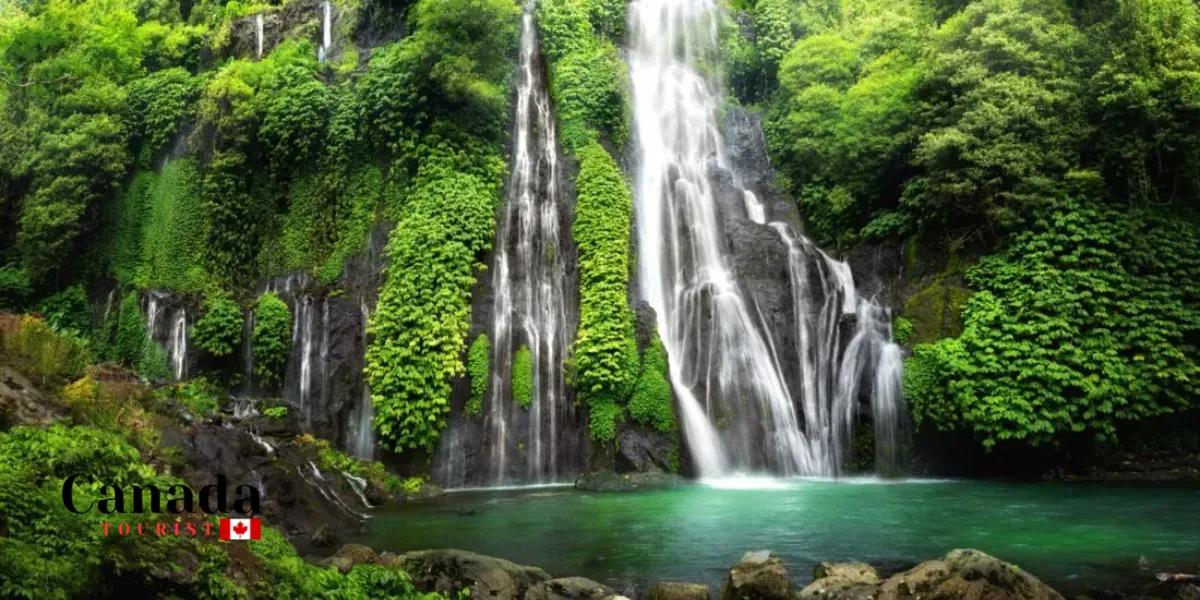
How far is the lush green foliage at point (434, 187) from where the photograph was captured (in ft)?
59.8

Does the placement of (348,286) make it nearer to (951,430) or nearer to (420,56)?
(420,56)

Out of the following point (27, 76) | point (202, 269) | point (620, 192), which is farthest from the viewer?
point (27, 76)

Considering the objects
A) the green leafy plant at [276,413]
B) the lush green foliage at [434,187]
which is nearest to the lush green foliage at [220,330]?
the green leafy plant at [276,413]

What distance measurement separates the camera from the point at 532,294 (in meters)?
20.1

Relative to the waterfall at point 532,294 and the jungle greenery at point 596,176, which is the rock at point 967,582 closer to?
the jungle greenery at point 596,176

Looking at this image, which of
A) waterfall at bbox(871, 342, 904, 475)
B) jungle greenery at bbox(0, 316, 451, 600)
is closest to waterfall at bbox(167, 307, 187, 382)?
jungle greenery at bbox(0, 316, 451, 600)

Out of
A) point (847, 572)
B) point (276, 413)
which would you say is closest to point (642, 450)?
point (276, 413)

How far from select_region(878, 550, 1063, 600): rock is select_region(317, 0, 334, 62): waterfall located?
2494cm

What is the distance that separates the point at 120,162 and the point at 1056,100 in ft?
85.2

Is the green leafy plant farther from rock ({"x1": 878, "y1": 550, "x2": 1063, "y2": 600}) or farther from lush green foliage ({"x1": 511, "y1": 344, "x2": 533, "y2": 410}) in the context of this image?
rock ({"x1": 878, "y1": 550, "x2": 1063, "y2": 600})

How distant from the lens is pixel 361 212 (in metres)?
22.0

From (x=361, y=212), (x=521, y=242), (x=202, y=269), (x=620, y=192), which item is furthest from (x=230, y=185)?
(x=620, y=192)

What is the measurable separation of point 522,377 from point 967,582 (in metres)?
12.5

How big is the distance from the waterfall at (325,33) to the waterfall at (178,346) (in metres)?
10.0
